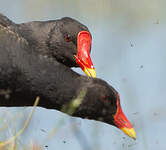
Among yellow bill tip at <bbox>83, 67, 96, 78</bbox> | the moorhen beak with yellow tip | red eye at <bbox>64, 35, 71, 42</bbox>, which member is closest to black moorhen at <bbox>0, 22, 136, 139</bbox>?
yellow bill tip at <bbox>83, 67, 96, 78</bbox>

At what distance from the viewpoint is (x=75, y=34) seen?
8.08m

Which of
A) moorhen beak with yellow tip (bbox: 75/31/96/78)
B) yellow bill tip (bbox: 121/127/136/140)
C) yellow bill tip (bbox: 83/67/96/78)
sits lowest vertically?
yellow bill tip (bbox: 121/127/136/140)

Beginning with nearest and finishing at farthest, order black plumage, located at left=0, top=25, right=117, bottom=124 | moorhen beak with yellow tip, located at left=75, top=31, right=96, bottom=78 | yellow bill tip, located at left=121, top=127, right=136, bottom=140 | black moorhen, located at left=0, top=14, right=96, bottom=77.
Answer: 1. black plumage, located at left=0, top=25, right=117, bottom=124
2. yellow bill tip, located at left=121, top=127, right=136, bottom=140
3. moorhen beak with yellow tip, located at left=75, top=31, right=96, bottom=78
4. black moorhen, located at left=0, top=14, right=96, bottom=77

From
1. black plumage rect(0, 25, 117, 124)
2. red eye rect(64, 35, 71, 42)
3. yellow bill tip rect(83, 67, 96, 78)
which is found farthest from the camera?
red eye rect(64, 35, 71, 42)

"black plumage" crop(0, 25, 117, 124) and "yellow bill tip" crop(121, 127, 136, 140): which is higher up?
"black plumage" crop(0, 25, 117, 124)

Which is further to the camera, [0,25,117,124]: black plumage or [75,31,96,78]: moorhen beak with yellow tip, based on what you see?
[75,31,96,78]: moorhen beak with yellow tip

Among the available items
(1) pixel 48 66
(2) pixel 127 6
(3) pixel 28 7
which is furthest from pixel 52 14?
(1) pixel 48 66

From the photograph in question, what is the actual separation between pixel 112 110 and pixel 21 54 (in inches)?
47.6

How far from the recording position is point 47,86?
714 centimetres

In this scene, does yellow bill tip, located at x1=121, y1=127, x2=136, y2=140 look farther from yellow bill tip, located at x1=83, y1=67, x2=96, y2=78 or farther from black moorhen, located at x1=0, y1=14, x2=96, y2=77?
black moorhen, located at x1=0, y1=14, x2=96, y2=77

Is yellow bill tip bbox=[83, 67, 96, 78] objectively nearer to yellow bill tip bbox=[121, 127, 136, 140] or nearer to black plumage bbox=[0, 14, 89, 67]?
black plumage bbox=[0, 14, 89, 67]

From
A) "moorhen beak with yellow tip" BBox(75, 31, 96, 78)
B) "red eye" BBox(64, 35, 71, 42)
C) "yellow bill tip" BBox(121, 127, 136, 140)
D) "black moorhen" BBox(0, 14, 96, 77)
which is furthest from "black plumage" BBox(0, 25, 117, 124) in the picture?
"red eye" BBox(64, 35, 71, 42)

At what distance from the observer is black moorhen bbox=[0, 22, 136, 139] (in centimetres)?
696

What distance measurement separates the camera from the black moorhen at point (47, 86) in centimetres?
696
